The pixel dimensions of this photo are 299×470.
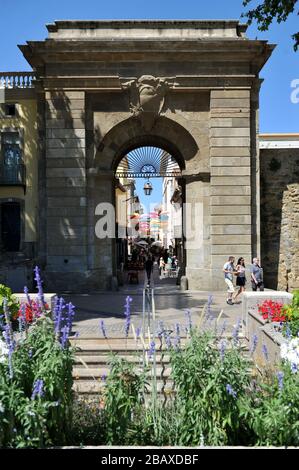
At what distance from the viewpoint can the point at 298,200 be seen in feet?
57.2

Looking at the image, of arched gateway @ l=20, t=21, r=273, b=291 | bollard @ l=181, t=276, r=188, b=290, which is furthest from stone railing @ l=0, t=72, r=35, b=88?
bollard @ l=181, t=276, r=188, b=290

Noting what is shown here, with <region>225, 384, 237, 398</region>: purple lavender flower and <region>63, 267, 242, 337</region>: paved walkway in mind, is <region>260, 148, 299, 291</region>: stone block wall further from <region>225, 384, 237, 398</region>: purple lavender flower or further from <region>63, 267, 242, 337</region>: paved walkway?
<region>225, 384, 237, 398</region>: purple lavender flower

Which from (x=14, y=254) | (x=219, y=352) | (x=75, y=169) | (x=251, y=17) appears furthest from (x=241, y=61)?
(x=219, y=352)

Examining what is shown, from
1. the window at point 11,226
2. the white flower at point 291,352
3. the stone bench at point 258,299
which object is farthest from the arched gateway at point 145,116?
the white flower at point 291,352

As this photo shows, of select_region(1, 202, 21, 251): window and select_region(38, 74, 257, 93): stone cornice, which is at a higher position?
select_region(38, 74, 257, 93): stone cornice

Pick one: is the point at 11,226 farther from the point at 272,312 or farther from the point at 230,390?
the point at 230,390

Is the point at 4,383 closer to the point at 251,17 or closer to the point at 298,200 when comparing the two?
the point at 251,17

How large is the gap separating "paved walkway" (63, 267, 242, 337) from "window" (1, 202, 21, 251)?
12.7 ft

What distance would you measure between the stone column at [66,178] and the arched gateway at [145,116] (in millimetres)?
36

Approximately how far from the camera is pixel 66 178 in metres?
16.0

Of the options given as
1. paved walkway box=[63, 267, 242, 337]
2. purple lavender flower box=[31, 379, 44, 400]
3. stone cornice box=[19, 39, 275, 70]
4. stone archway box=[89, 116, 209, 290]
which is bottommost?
paved walkway box=[63, 267, 242, 337]

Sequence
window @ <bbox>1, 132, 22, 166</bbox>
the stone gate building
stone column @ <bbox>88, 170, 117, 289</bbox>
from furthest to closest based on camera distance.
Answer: window @ <bbox>1, 132, 22, 166</bbox>, stone column @ <bbox>88, 170, 117, 289</bbox>, the stone gate building

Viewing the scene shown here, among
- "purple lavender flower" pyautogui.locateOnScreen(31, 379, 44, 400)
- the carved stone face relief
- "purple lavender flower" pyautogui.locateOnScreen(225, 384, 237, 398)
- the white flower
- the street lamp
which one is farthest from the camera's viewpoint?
the street lamp

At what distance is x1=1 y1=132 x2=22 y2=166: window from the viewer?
56.5ft
